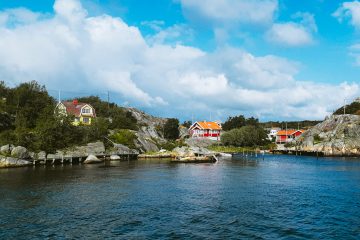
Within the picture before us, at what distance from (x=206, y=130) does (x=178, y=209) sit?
15180 centimetres

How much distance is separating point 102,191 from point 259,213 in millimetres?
23367

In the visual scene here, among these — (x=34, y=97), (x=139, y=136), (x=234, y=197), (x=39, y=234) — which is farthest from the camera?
(x=139, y=136)

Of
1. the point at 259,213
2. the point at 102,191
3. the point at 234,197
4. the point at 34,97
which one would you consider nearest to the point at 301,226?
the point at 259,213

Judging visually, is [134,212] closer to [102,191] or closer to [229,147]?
[102,191]

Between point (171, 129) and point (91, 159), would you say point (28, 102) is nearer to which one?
point (91, 159)

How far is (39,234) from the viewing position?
Answer: 28.6 m

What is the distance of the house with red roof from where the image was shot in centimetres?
18912

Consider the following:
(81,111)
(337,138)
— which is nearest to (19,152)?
(81,111)

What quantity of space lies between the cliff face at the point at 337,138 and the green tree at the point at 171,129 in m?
63.2

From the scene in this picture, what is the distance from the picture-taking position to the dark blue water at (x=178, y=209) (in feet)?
96.6

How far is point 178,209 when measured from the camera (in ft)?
125

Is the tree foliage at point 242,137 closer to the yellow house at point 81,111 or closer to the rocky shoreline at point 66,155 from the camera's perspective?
the rocky shoreline at point 66,155

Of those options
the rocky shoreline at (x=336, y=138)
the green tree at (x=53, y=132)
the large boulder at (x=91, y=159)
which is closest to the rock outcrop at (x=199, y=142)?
the rocky shoreline at (x=336, y=138)

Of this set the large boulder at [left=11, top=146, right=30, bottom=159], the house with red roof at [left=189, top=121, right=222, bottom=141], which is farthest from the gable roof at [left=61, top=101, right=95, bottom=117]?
the house with red roof at [left=189, top=121, right=222, bottom=141]
